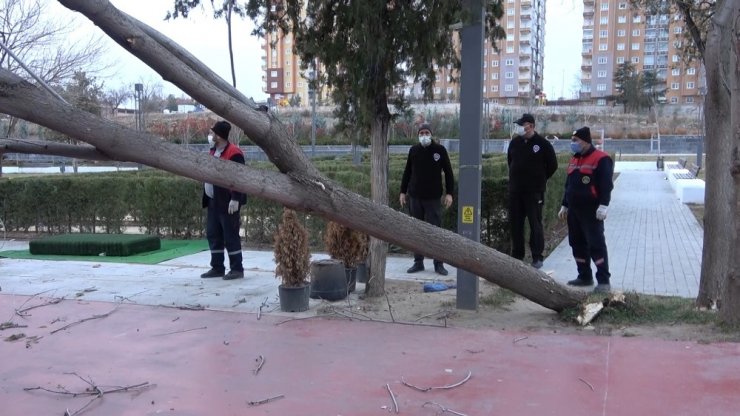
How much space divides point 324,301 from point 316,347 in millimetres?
1443

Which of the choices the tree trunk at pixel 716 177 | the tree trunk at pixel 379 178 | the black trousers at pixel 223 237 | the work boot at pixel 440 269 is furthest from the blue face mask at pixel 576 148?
the black trousers at pixel 223 237

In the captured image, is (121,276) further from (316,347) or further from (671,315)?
(671,315)

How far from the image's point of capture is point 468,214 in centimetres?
654

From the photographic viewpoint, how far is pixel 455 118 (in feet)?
130

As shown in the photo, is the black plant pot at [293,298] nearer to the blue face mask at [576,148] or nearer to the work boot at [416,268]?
the work boot at [416,268]

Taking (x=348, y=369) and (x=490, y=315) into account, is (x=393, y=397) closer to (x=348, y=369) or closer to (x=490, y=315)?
(x=348, y=369)

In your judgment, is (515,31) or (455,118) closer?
(455,118)

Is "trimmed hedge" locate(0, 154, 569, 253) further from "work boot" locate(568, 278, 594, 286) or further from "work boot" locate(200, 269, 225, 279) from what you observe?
"work boot" locate(568, 278, 594, 286)

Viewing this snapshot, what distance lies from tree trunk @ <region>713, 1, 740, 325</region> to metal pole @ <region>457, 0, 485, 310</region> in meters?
2.08

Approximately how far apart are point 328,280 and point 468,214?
1688 mm

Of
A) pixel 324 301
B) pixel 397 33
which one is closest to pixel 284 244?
pixel 324 301

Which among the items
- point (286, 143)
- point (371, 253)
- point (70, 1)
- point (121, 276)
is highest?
point (70, 1)

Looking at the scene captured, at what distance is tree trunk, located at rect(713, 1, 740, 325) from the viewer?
5.30m

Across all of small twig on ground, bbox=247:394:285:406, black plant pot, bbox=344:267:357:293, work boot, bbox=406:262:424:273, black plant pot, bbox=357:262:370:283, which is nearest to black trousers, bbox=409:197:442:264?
work boot, bbox=406:262:424:273
